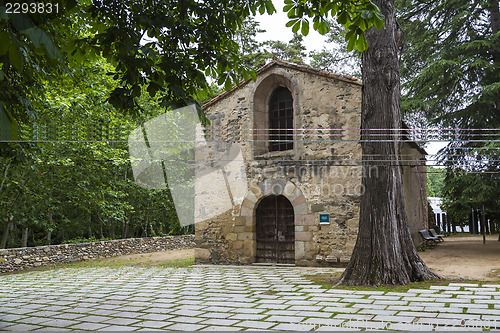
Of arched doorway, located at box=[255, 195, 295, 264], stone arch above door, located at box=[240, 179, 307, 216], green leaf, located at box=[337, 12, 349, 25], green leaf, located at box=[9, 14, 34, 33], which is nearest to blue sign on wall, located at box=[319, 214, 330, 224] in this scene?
stone arch above door, located at box=[240, 179, 307, 216]

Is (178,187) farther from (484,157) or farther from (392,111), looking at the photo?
(392,111)

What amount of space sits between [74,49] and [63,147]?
36.9 ft

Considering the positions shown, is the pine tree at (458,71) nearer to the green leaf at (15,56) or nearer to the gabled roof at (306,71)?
the gabled roof at (306,71)

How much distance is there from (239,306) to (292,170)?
20.4ft

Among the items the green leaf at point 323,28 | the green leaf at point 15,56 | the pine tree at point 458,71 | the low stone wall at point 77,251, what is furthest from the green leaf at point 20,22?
the pine tree at point 458,71

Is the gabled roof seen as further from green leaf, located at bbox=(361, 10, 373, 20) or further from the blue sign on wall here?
green leaf, located at bbox=(361, 10, 373, 20)

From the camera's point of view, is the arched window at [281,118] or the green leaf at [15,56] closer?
the green leaf at [15,56]

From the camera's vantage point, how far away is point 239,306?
596cm

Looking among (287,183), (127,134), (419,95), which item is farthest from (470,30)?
(127,134)

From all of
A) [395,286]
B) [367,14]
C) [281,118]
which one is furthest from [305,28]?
[281,118]

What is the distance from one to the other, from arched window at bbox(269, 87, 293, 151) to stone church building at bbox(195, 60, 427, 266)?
0.10 feet

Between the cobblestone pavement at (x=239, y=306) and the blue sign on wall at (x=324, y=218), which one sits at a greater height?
the blue sign on wall at (x=324, y=218)

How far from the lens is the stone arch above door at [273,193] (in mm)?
11531

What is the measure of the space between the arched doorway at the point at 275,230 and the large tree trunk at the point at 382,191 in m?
3.75
